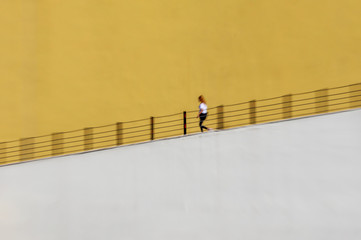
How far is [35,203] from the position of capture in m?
19.5

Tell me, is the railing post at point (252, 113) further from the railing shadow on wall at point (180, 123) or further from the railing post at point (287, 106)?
the railing post at point (287, 106)

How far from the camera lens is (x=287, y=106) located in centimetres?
1992

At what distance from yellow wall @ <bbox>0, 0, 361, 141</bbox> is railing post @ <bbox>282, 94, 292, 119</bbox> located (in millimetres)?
179

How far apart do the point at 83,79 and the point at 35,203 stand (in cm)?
408

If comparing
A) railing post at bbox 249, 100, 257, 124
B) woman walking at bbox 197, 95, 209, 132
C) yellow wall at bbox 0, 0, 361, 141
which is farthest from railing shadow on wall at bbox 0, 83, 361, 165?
woman walking at bbox 197, 95, 209, 132

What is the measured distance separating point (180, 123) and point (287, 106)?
2861mm

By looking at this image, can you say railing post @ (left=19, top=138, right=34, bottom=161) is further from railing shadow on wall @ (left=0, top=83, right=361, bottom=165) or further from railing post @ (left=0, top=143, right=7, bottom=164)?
railing post @ (left=0, top=143, right=7, bottom=164)

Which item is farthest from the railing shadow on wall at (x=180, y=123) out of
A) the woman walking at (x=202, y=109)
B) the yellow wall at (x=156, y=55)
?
the woman walking at (x=202, y=109)

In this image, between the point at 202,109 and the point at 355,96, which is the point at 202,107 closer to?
the point at 202,109

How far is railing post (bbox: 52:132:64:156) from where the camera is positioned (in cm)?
2205

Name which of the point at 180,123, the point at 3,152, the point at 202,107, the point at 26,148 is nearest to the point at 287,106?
the point at 202,107

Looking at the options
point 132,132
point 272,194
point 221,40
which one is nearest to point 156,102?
point 132,132

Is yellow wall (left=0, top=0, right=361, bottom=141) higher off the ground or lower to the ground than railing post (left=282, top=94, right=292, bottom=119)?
higher

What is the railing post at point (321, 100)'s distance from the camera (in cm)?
1933
